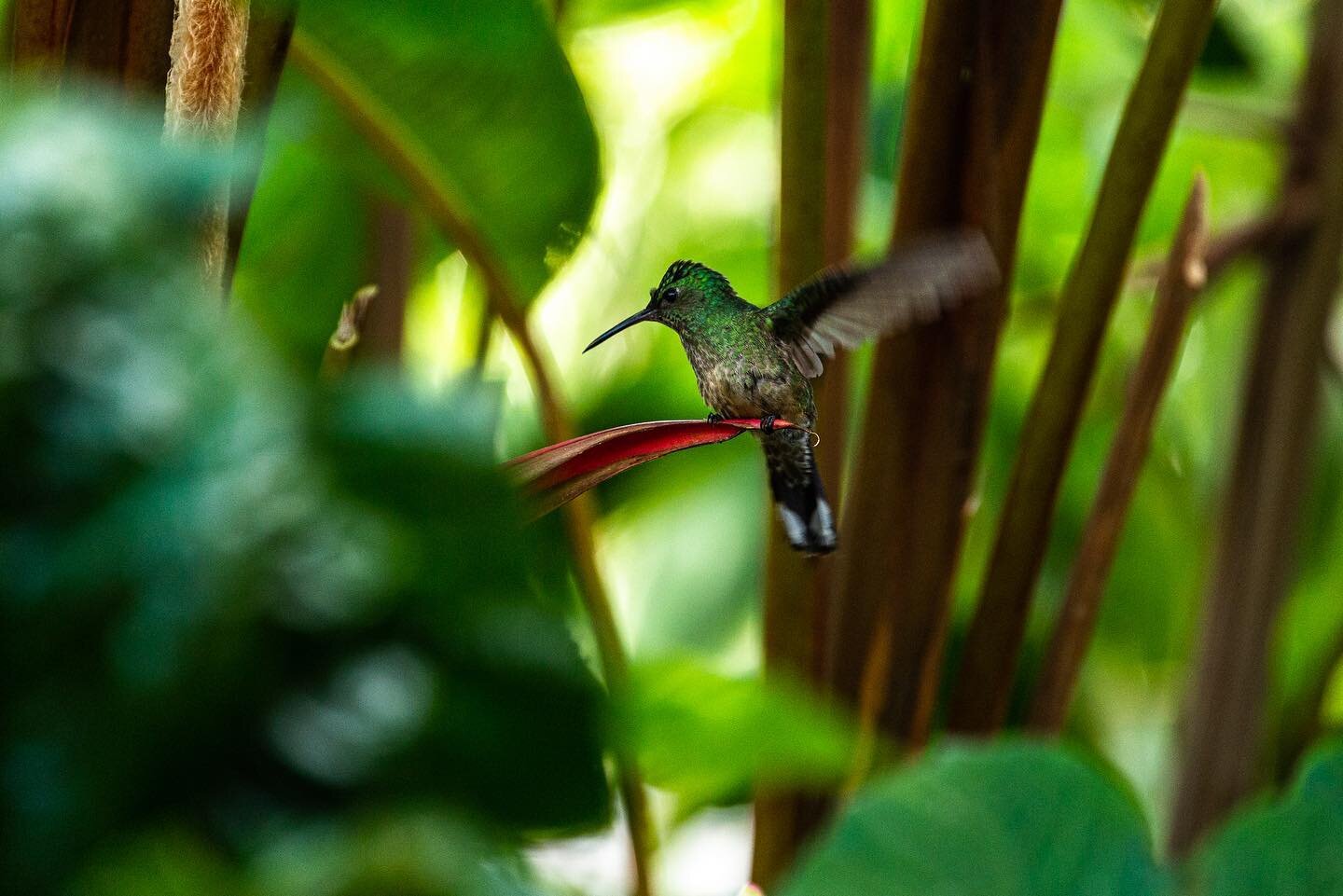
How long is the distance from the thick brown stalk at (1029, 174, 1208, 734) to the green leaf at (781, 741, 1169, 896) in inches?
5.9

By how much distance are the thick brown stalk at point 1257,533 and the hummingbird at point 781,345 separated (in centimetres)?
40

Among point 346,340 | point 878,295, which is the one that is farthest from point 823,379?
point 346,340

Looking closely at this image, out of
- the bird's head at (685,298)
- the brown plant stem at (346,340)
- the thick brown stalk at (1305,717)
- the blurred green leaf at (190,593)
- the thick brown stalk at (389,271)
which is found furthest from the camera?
the thick brown stalk at (1305,717)

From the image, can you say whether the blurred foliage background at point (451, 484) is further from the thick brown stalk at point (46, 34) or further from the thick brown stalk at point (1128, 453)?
the thick brown stalk at point (1128, 453)

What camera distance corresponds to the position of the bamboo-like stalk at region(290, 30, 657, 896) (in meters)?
0.61

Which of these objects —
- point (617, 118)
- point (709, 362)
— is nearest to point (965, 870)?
point (709, 362)

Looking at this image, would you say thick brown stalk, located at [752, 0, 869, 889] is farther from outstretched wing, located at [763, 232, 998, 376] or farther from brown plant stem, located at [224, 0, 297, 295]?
brown plant stem, located at [224, 0, 297, 295]

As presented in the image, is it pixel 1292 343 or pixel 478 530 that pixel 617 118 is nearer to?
pixel 1292 343

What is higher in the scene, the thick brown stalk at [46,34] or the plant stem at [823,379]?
the thick brown stalk at [46,34]

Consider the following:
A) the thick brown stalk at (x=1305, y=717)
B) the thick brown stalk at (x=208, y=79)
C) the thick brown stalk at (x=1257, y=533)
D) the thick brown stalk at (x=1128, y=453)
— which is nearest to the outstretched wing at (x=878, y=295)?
the thick brown stalk at (x=1128, y=453)

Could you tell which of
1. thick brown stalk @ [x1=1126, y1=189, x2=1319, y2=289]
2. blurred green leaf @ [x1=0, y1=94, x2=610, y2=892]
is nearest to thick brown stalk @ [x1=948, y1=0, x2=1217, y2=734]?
thick brown stalk @ [x1=1126, y1=189, x2=1319, y2=289]

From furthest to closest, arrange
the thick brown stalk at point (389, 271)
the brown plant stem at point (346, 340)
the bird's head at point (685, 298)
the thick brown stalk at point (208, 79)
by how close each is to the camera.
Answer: the thick brown stalk at point (389, 271) → the bird's head at point (685, 298) → the brown plant stem at point (346, 340) → the thick brown stalk at point (208, 79)

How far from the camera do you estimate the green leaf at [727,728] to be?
505 mm

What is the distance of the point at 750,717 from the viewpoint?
1.68ft
